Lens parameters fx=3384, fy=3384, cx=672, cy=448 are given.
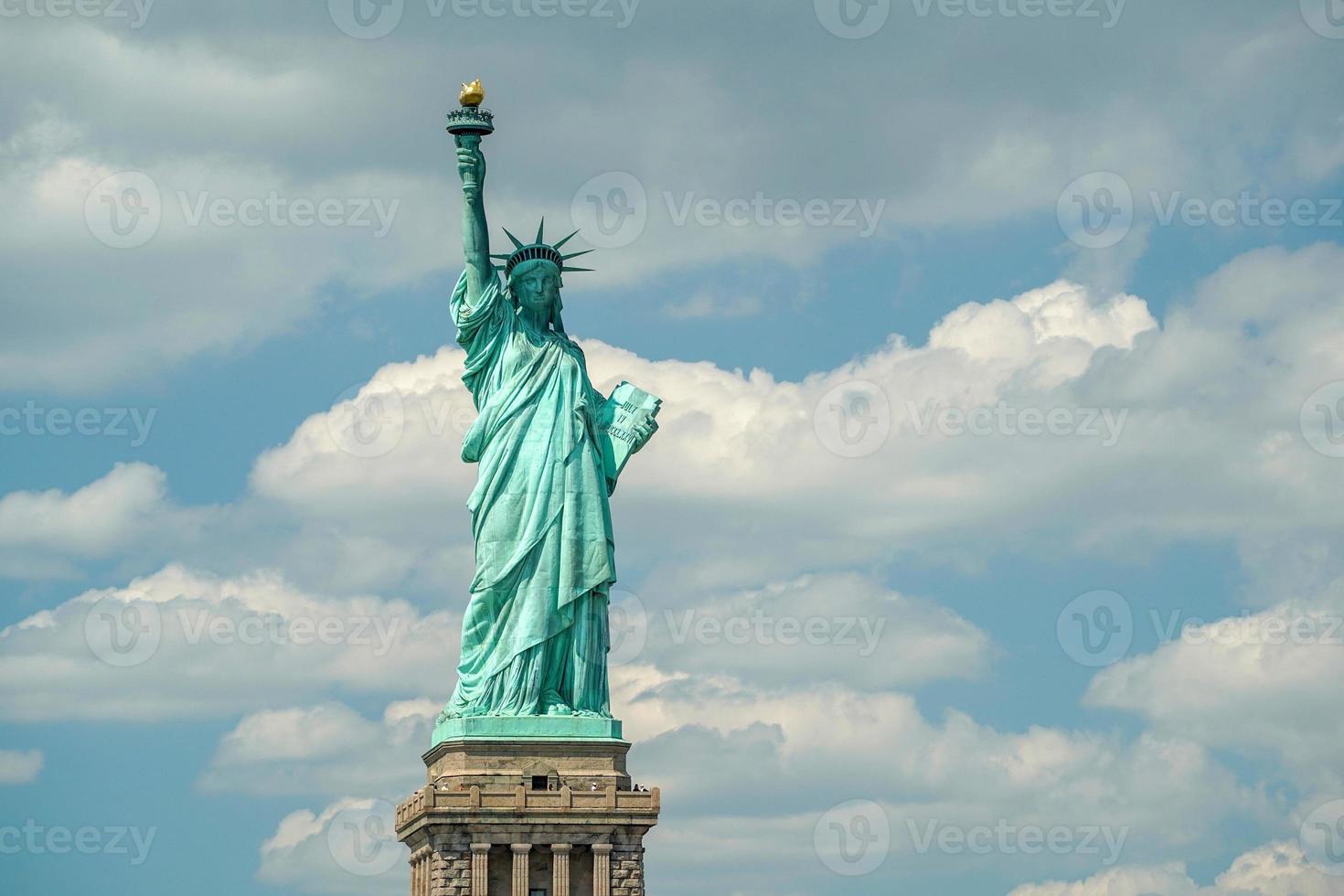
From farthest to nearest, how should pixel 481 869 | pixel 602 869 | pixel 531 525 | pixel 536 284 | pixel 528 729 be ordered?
pixel 536 284 < pixel 531 525 < pixel 528 729 < pixel 602 869 < pixel 481 869

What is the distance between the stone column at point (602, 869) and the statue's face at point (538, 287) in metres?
13.1

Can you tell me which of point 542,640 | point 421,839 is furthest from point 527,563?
point 421,839

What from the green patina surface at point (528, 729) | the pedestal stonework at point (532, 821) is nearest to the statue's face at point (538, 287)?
the green patina surface at point (528, 729)

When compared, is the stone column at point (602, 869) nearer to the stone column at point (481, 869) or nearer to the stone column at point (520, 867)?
the stone column at point (520, 867)

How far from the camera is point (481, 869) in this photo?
75250mm

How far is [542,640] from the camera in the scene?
77438 millimetres

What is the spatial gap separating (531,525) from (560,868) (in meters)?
8.11

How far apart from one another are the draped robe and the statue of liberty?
1.2 inches

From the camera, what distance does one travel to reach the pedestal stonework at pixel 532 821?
75.3 meters

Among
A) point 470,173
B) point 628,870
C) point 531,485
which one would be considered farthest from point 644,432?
point 628,870

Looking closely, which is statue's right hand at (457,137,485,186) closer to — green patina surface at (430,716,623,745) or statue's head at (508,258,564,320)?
statue's head at (508,258,564,320)

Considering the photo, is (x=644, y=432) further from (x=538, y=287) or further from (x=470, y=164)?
(x=470, y=164)

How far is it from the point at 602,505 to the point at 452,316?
19.2 ft

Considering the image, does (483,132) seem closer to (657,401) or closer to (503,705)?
(657,401)
